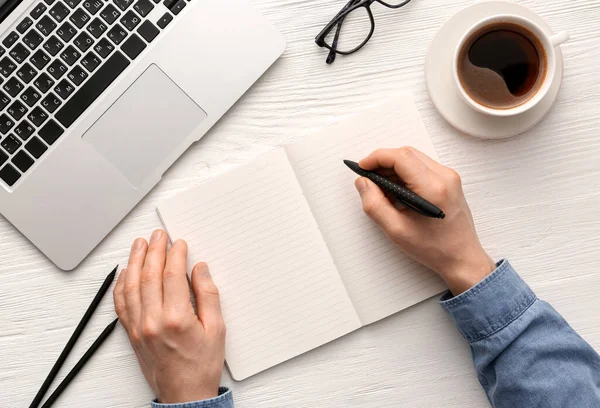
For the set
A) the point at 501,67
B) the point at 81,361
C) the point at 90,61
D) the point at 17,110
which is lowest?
the point at 81,361

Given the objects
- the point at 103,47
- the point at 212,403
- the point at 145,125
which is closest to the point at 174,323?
the point at 212,403

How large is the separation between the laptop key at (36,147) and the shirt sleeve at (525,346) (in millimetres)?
561

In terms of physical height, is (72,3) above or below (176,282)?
above

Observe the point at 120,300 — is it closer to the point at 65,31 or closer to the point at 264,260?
the point at 264,260

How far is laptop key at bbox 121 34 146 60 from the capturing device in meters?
0.65

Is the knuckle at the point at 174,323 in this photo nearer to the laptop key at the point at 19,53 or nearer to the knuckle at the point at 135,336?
the knuckle at the point at 135,336

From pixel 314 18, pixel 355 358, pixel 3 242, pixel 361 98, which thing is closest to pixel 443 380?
pixel 355 358

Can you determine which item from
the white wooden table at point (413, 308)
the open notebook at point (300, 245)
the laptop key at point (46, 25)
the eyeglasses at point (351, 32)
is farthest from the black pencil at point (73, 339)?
the eyeglasses at point (351, 32)

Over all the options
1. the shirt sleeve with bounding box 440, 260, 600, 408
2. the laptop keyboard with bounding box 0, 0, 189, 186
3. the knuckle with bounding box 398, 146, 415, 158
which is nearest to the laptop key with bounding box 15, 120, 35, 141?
the laptop keyboard with bounding box 0, 0, 189, 186

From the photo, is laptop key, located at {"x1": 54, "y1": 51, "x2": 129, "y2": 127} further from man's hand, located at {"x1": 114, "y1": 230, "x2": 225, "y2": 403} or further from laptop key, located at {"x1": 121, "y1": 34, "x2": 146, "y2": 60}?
man's hand, located at {"x1": 114, "y1": 230, "x2": 225, "y2": 403}

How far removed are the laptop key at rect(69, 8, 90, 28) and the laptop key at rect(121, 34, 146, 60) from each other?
53 millimetres

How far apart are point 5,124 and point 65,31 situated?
137 millimetres

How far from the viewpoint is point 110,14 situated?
0.65 meters

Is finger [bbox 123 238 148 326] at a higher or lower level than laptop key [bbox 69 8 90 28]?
lower
